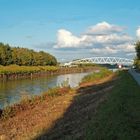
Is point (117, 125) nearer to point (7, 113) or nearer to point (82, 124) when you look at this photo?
point (82, 124)

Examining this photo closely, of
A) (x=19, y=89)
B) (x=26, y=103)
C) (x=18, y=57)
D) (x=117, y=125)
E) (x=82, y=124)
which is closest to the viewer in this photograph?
(x=117, y=125)

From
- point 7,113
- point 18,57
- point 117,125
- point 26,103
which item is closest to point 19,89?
point 26,103

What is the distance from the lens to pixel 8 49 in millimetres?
133500

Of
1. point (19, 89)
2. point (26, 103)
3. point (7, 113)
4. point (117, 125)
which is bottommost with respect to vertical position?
point (19, 89)

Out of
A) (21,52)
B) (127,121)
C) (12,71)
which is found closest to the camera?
(127,121)

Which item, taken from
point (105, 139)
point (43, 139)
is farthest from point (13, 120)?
point (105, 139)

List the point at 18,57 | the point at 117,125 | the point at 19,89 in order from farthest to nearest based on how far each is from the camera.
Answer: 1. the point at 18,57
2. the point at 19,89
3. the point at 117,125

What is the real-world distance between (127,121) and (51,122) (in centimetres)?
651

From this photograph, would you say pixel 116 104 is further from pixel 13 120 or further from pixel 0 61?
pixel 0 61

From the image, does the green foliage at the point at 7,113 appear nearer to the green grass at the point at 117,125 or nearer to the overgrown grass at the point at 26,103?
the overgrown grass at the point at 26,103

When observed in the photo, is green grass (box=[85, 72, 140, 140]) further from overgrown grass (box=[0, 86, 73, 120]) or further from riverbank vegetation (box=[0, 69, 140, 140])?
overgrown grass (box=[0, 86, 73, 120])

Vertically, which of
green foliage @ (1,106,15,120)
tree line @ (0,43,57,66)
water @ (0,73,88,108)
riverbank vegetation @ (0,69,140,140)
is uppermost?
tree line @ (0,43,57,66)

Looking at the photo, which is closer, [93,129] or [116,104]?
[93,129]

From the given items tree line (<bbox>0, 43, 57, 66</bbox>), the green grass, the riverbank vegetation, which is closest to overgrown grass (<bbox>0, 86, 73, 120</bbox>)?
the riverbank vegetation
